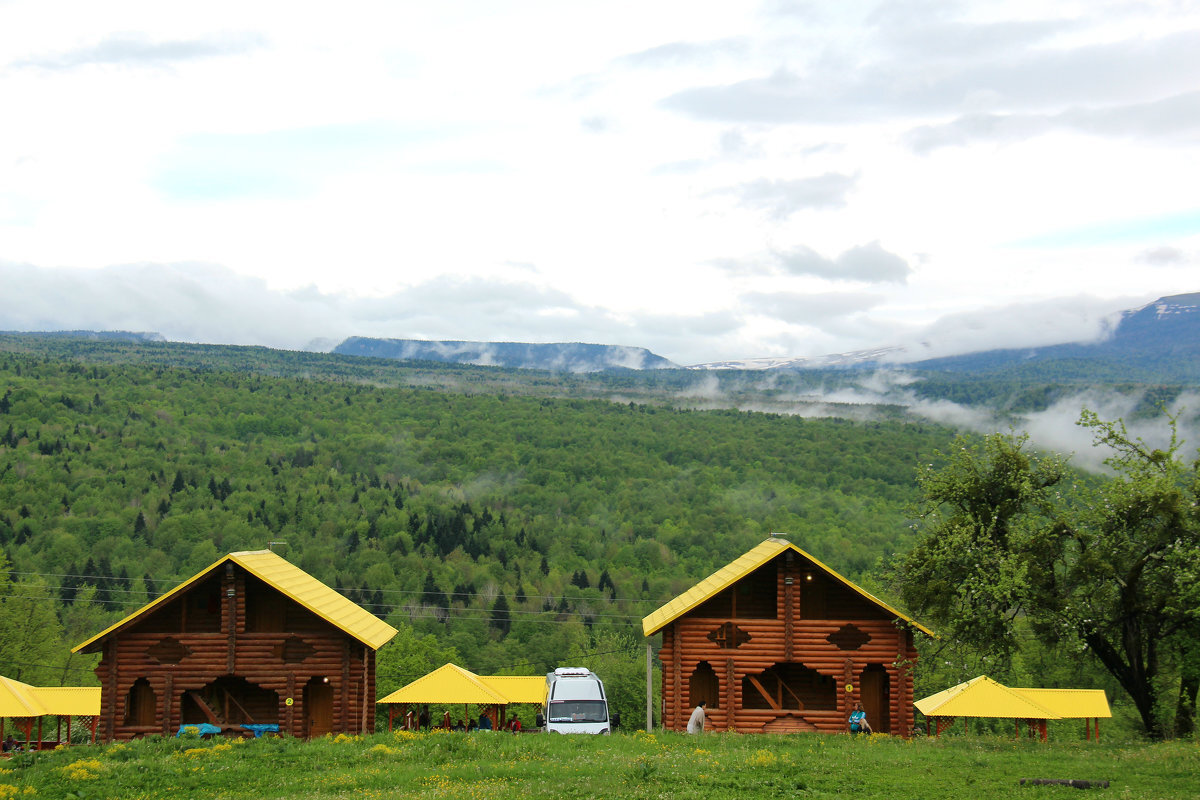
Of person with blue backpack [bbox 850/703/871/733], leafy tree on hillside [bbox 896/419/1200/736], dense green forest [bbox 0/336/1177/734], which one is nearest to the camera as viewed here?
leafy tree on hillside [bbox 896/419/1200/736]

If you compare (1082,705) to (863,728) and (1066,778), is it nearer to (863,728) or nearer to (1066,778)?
(863,728)

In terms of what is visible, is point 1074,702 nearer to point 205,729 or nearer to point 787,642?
point 787,642

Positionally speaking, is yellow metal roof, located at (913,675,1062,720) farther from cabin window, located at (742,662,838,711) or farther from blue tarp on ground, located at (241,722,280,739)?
blue tarp on ground, located at (241,722,280,739)

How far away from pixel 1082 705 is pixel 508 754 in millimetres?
28999

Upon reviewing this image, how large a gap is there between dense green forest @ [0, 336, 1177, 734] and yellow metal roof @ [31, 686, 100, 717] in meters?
24.1

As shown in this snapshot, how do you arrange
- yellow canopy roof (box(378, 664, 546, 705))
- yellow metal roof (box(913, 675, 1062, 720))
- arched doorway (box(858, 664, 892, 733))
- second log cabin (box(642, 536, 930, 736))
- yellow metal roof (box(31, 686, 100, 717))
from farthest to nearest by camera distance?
yellow metal roof (box(31, 686, 100, 717)) → yellow canopy roof (box(378, 664, 546, 705)) → yellow metal roof (box(913, 675, 1062, 720)) → arched doorway (box(858, 664, 892, 733)) → second log cabin (box(642, 536, 930, 736))

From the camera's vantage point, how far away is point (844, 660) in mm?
31609

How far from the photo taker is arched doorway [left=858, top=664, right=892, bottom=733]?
33750 mm

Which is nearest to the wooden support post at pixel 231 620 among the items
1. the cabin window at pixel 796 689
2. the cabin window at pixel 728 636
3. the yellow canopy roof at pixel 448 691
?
the yellow canopy roof at pixel 448 691

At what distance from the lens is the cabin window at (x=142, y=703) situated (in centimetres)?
3178

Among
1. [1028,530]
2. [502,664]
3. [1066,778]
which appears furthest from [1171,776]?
[502,664]

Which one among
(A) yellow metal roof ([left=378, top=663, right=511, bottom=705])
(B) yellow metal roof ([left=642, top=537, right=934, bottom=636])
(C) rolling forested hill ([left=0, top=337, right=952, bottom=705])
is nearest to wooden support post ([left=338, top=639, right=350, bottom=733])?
(A) yellow metal roof ([left=378, top=663, right=511, bottom=705])

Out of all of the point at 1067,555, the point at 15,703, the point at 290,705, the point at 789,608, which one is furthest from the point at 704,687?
the point at 15,703

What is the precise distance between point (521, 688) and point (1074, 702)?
80.0 feet
